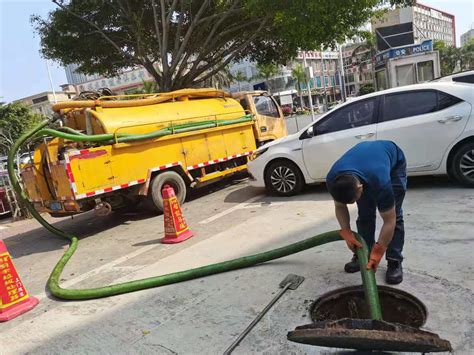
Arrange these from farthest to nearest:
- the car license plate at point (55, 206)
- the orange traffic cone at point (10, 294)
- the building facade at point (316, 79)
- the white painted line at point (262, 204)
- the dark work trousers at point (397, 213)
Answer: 1. the building facade at point (316, 79)
2. the white painted line at point (262, 204)
3. the car license plate at point (55, 206)
4. the orange traffic cone at point (10, 294)
5. the dark work trousers at point (397, 213)

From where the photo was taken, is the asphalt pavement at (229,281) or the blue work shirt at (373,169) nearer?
the blue work shirt at (373,169)

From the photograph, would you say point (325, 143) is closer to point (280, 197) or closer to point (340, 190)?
point (280, 197)

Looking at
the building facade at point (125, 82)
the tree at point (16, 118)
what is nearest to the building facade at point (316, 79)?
the building facade at point (125, 82)

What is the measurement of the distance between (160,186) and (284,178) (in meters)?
2.29

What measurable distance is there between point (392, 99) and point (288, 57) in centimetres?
1067

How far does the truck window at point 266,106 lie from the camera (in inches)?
403

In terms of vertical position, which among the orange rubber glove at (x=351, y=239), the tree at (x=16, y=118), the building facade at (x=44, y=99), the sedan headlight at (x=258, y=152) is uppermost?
the building facade at (x=44, y=99)

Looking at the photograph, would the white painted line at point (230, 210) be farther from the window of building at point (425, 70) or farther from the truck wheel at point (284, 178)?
the window of building at point (425, 70)

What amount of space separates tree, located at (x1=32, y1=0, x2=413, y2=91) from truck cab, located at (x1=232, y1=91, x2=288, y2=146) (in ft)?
6.49

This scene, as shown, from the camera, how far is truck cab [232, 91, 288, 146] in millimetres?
9984

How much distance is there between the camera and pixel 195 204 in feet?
26.2

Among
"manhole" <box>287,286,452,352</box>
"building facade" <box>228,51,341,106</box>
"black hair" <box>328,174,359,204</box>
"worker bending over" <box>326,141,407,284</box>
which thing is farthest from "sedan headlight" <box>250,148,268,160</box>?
"building facade" <box>228,51,341,106</box>

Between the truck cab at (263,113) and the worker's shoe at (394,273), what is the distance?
22.2ft

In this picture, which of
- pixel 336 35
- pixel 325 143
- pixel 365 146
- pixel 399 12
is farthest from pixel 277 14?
pixel 399 12
